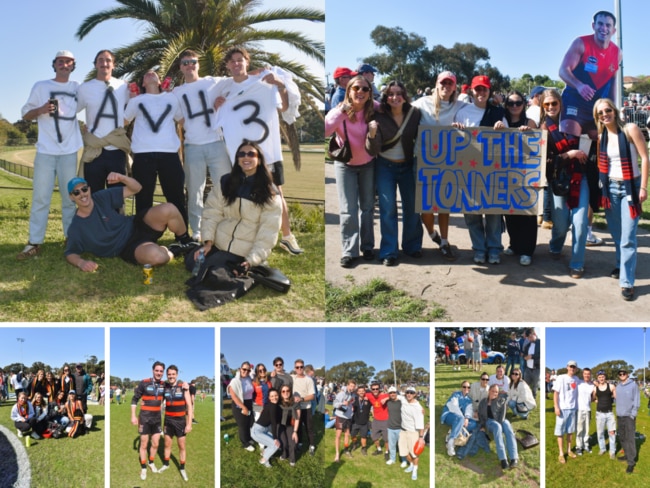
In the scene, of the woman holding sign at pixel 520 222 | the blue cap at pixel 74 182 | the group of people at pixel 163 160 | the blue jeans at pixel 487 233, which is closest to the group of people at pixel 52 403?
the group of people at pixel 163 160

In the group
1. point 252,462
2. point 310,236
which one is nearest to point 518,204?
point 310,236

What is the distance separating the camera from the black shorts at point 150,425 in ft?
15.0

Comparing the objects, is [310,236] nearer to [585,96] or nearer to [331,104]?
[331,104]

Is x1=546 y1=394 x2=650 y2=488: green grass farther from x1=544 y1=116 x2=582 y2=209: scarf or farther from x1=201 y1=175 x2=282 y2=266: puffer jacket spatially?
x1=201 y1=175 x2=282 y2=266: puffer jacket

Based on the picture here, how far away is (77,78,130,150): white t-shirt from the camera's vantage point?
4.83 meters

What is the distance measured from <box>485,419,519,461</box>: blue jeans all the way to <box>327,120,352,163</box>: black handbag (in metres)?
2.36

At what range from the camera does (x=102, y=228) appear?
190 inches

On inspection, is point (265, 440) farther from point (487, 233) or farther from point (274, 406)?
point (487, 233)

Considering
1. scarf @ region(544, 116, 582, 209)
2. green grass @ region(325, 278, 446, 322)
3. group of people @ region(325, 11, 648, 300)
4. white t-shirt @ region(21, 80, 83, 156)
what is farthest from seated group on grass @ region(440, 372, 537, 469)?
white t-shirt @ region(21, 80, 83, 156)

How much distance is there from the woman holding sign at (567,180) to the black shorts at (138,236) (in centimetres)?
330

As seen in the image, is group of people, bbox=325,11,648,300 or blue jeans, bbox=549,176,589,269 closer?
group of people, bbox=325,11,648,300

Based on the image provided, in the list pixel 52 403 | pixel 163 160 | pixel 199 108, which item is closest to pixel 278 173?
pixel 199 108

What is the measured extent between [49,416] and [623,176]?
485 cm

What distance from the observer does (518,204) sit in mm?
4945
